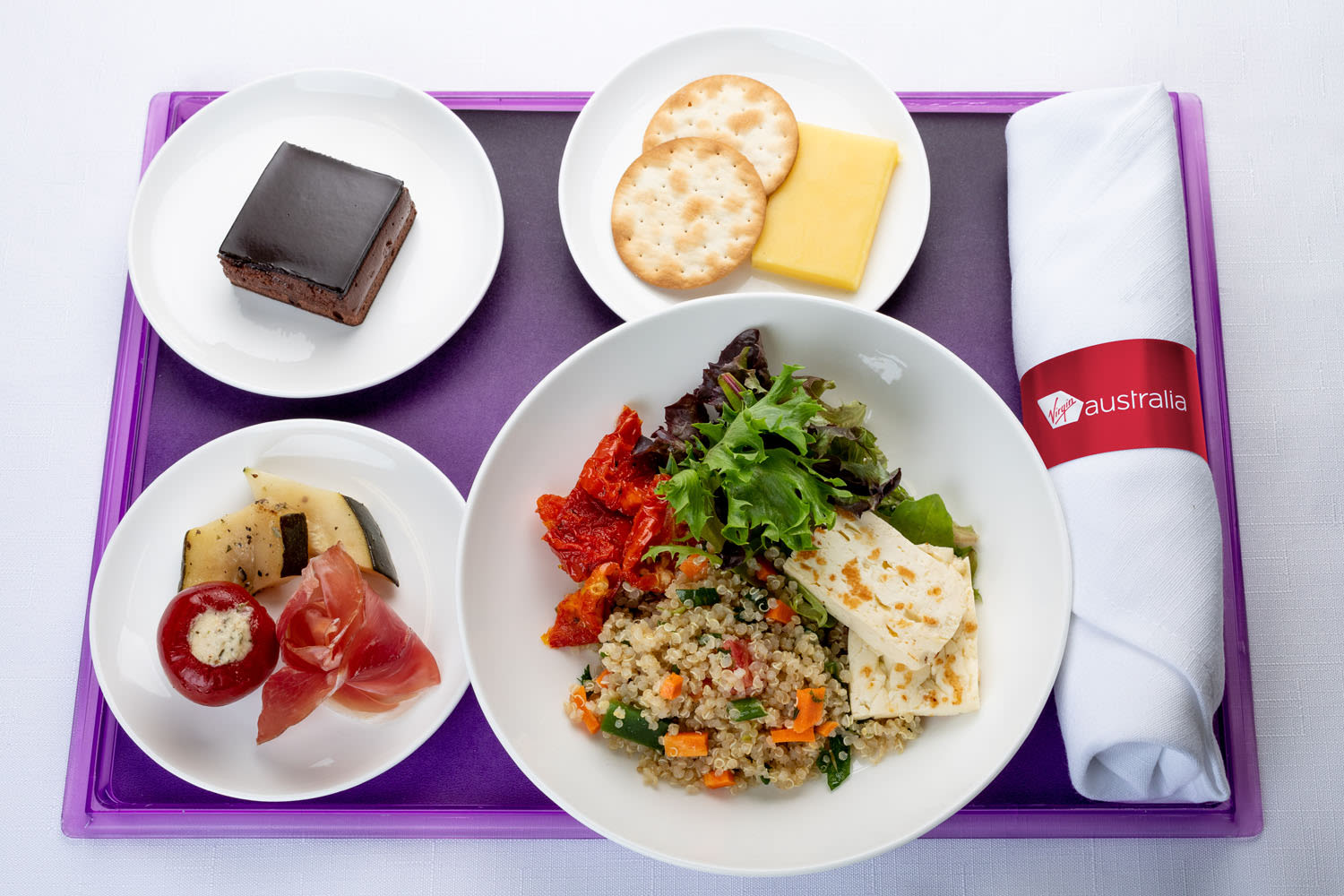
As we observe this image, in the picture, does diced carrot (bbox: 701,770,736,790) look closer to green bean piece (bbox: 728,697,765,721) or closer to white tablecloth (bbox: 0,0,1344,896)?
green bean piece (bbox: 728,697,765,721)

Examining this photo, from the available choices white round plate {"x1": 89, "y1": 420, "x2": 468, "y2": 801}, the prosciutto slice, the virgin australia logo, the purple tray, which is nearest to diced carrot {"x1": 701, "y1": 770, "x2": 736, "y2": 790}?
the purple tray

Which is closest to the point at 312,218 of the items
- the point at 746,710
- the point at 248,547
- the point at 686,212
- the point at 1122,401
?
the point at 248,547

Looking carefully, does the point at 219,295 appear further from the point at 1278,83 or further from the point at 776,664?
the point at 1278,83

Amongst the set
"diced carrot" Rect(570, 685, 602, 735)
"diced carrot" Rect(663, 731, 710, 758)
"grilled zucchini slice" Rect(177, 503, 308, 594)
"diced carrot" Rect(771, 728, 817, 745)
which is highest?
"grilled zucchini slice" Rect(177, 503, 308, 594)

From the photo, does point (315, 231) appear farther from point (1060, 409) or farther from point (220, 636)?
point (1060, 409)

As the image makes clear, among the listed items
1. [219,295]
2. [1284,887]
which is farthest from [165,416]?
[1284,887]

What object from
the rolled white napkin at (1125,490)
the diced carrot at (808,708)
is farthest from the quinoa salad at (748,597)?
the rolled white napkin at (1125,490)
